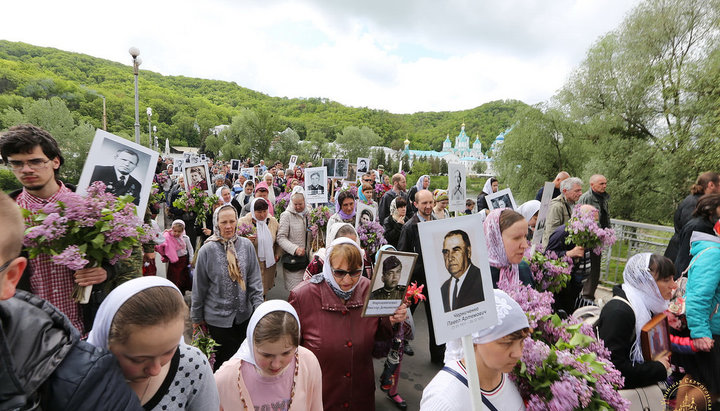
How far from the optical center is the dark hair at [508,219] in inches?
120

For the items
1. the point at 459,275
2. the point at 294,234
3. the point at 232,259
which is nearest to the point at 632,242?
the point at 294,234

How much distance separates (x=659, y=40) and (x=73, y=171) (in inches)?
1648

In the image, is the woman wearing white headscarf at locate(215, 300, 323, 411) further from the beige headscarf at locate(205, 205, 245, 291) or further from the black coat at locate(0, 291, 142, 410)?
the beige headscarf at locate(205, 205, 245, 291)

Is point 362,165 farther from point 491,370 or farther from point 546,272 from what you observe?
point 491,370

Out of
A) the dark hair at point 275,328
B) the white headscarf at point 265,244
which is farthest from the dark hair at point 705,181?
the white headscarf at point 265,244

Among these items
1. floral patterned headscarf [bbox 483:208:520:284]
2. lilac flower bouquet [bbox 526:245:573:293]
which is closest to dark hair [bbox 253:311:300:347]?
floral patterned headscarf [bbox 483:208:520:284]

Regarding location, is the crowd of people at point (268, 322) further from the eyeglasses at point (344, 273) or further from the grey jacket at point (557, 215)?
the grey jacket at point (557, 215)

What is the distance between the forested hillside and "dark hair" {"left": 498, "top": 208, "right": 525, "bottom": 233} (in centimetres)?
6207

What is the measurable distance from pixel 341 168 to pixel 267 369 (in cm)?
1021

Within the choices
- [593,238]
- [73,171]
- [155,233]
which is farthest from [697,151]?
[73,171]

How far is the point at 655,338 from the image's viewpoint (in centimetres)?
278

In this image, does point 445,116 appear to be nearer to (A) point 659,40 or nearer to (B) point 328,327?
(A) point 659,40

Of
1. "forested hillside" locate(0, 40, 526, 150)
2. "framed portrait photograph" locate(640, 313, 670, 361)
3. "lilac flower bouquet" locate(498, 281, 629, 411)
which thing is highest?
"forested hillside" locate(0, 40, 526, 150)

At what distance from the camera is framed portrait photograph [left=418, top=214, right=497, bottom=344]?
5.17ft
